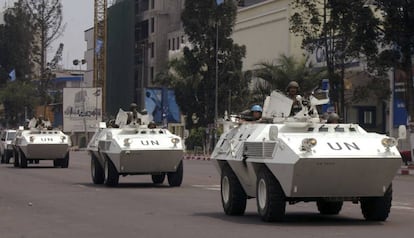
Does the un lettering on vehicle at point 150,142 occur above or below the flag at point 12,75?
below

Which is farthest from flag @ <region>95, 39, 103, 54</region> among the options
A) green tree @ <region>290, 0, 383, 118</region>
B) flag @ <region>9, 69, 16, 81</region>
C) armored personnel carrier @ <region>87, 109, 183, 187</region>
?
armored personnel carrier @ <region>87, 109, 183, 187</region>

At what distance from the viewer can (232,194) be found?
15.6m

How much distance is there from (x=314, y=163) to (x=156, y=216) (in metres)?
3.74

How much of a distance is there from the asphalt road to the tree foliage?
1406 inches

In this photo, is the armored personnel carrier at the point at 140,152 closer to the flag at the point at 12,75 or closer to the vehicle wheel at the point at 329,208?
the vehicle wheel at the point at 329,208

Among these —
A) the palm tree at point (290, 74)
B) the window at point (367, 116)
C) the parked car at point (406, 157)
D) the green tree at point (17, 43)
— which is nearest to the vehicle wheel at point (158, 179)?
the parked car at point (406, 157)

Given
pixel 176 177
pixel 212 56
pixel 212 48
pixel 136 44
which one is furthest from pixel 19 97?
pixel 176 177

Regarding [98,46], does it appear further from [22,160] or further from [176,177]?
[176,177]

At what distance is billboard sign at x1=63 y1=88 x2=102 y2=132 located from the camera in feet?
286

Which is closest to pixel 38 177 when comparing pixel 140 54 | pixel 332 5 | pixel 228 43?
pixel 332 5

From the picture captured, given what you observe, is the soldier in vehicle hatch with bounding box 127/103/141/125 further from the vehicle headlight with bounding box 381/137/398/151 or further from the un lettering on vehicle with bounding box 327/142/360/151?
the vehicle headlight with bounding box 381/137/398/151

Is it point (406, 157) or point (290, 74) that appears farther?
point (290, 74)

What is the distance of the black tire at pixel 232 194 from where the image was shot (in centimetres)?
1547

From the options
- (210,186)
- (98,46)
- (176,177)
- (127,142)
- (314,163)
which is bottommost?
(210,186)
